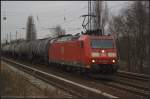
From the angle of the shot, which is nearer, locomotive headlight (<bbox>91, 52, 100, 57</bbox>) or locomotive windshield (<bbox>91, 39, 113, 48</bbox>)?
locomotive headlight (<bbox>91, 52, 100, 57</bbox>)

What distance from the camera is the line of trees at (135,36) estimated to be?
34097 millimetres

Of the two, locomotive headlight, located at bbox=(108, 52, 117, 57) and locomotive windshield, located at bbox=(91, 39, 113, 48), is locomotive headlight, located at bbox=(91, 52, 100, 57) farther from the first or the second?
locomotive headlight, located at bbox=(108, 52, 117, 57)

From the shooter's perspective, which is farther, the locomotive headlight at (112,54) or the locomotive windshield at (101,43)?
the locomotive windshield at (101,43)

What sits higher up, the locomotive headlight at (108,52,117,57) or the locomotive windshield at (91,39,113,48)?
the locomotive windshield at (91,39,113,48)

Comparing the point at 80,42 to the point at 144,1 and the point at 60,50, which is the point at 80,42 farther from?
the point at 144,1

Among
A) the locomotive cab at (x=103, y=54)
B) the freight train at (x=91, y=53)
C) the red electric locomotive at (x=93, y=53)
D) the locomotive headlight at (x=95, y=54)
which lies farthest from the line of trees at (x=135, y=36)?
the locomotive headlight at (x=95, y=54)

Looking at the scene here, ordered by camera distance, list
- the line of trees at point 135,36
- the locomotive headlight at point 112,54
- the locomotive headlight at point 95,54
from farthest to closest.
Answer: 1. the line of trees at point 135,36
2. the locomotive headlight at point 112,54
3. the locomotive headlight at point 95,54

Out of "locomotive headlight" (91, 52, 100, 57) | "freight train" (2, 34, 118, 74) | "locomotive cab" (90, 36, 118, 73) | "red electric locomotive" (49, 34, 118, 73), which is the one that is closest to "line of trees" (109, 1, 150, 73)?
"freight train" (2, 34, 118, 74)

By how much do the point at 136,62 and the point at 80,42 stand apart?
20.6 meters

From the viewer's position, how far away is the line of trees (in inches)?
1342

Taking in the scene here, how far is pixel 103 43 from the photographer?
782 inches

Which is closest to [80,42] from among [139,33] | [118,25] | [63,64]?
[63,64]

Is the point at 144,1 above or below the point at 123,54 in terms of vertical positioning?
above

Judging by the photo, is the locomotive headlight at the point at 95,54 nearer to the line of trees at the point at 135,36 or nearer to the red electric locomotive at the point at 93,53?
the red electric locomotive at the point at 93,53
